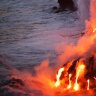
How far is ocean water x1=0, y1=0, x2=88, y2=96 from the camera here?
13.9 meters

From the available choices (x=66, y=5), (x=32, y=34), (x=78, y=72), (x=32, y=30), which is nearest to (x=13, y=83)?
(x=78, y=72)

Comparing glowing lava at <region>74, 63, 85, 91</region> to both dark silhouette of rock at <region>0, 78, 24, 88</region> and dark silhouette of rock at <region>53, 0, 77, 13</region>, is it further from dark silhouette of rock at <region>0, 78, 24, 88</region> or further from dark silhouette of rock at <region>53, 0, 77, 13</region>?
dark silhouette of rock at <region>53, 0, 77, 13</region>

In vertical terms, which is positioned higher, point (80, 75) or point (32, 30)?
point (32, 30)

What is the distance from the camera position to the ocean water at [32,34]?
13927mm

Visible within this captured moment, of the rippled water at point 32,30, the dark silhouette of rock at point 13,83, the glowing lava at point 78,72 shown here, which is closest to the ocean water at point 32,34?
the rippled water at point 32,30

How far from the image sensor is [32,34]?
1841cm

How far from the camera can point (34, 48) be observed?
15.3m

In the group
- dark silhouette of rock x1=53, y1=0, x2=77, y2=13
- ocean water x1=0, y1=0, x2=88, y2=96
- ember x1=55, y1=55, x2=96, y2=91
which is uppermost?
dark silhouette of rock x1=53, y1=0, x2=77, y2=13

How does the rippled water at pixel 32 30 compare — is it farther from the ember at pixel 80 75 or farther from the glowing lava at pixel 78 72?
the glowing lava at pixel 78 72

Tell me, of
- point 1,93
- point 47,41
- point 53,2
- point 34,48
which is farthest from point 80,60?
point 53,2

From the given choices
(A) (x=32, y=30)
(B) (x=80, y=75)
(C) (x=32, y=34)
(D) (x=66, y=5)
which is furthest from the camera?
(D) (x=66, y=5)

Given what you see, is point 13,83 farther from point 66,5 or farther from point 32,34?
point 66,5

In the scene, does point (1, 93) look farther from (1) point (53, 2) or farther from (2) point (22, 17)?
(1) point (53, 2)

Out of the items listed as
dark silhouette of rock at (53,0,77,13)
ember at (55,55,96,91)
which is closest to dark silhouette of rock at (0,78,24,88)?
ember at (55,55,96,91)
